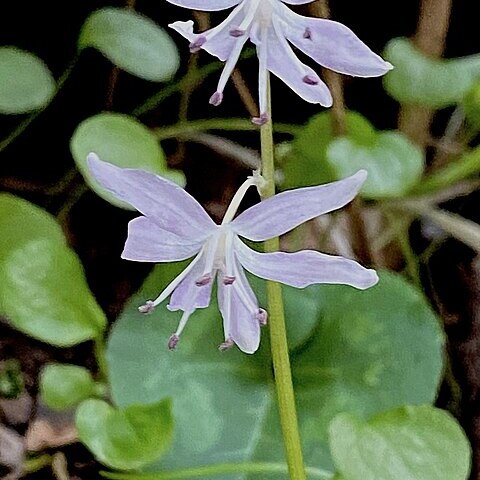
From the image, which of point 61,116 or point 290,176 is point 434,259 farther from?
point 61,116

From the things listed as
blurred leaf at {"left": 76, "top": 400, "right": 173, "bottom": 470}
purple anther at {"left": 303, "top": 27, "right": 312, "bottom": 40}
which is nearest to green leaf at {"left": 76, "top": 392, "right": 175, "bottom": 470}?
blurred leaf at {"left": 76, "top": 400, "right": 173, "bottom": 470}

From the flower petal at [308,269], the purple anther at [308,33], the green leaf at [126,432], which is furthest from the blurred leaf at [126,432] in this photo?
the purple anther at [308,33]

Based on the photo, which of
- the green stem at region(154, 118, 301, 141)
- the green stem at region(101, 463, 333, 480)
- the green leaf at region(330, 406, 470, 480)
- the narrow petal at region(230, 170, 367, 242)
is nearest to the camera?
the narrow petal at region(230, 170, 367, 242)

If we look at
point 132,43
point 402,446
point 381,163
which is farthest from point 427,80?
point 402,446

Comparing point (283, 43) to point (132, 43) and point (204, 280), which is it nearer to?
point (204, 280)

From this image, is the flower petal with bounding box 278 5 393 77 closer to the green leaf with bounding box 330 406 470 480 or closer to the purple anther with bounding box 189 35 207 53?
the purple anther with bounding box 189 35 207 53

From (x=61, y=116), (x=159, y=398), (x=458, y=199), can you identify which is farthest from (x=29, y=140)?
(x=458, y=199)

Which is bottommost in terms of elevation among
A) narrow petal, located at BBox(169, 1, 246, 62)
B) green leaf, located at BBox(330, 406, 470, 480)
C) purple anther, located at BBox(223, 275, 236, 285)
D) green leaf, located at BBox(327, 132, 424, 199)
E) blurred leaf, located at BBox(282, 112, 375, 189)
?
green leaf, located at BBox(330, 406, 470, 480)
